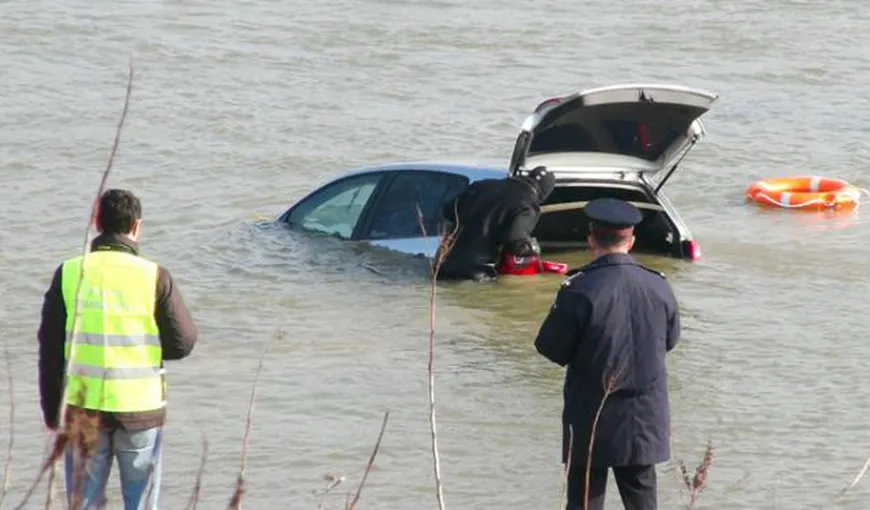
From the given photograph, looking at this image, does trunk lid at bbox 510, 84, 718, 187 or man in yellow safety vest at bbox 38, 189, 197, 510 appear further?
trunk lid at bbox 510, 84, 718, 187

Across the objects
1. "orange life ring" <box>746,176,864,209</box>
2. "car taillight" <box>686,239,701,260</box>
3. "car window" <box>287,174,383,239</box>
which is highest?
"car window" <box>287,174,383,239</box>

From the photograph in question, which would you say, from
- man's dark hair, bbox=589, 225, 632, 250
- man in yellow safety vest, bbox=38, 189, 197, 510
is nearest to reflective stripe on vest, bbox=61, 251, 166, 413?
man in yellow safety vest, bbox=38, 189, 197, 510

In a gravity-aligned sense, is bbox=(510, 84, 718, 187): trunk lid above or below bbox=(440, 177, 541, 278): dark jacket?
above

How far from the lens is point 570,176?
12.8m

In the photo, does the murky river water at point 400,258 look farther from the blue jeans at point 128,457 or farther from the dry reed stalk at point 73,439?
the dry reed stalk at point 73,439

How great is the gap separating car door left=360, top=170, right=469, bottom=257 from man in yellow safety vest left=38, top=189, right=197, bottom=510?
21.6ft

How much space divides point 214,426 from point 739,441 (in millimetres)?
2757

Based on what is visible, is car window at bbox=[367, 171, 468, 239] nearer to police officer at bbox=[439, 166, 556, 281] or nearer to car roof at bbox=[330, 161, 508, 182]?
car roof at bbox=[330, 161, 508, 182]

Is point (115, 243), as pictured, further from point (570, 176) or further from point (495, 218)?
point (570, 176)

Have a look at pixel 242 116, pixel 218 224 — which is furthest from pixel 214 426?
pixel 242 116

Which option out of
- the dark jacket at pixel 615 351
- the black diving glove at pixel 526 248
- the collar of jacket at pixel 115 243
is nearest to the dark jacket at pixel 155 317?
the collar of jacket at pixel 115 243

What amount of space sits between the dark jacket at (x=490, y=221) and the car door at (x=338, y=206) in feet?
4.05

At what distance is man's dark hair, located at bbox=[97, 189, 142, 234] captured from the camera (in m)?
6.39

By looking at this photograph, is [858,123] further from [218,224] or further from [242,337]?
[242,337]
